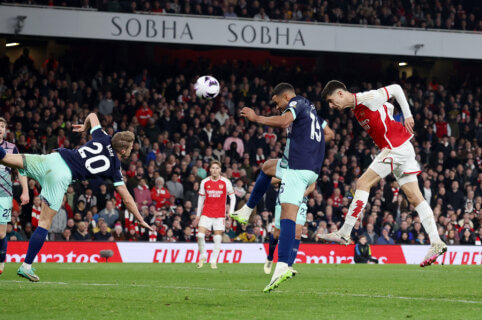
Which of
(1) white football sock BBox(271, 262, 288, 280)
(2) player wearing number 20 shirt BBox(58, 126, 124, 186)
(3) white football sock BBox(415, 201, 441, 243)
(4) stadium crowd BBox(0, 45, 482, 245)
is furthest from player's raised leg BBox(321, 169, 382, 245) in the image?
(4) stadium crowd BBox(0, 45, 482, 245)

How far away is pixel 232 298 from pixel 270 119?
2.04 metres

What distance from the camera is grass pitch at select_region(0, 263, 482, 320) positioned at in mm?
7727

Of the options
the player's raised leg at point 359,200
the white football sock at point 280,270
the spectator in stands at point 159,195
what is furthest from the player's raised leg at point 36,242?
the spectator in stands at point 159,195

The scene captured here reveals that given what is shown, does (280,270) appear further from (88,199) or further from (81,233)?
(88,199)

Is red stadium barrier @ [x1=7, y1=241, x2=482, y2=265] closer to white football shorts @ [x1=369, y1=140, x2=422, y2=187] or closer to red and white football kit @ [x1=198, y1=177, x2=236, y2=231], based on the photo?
red and white football kit @ [x1=198, y1=177, x2=236, y2=231]

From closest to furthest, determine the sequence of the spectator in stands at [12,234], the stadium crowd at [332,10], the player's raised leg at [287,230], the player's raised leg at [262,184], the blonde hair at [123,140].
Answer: the player's raised leg at [287,230], the blonde hair at [123,140], the player's raised leg at [262,184], the spectator in stands at [12,234], the stadium crowd at [332,10]

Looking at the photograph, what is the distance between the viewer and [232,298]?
30.6ft

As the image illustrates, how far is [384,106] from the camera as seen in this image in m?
11.4

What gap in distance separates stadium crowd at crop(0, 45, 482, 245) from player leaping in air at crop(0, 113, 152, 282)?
10.0 metres

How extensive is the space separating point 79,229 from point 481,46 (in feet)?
58.0

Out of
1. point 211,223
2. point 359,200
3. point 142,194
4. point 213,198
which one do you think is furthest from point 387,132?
point 142,194

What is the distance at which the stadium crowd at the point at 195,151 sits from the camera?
2266cm

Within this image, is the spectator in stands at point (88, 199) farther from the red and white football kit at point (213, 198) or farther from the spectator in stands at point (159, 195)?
the red and white football kit at point (213, 198)

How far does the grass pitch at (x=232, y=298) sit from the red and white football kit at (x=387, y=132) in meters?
1.57
